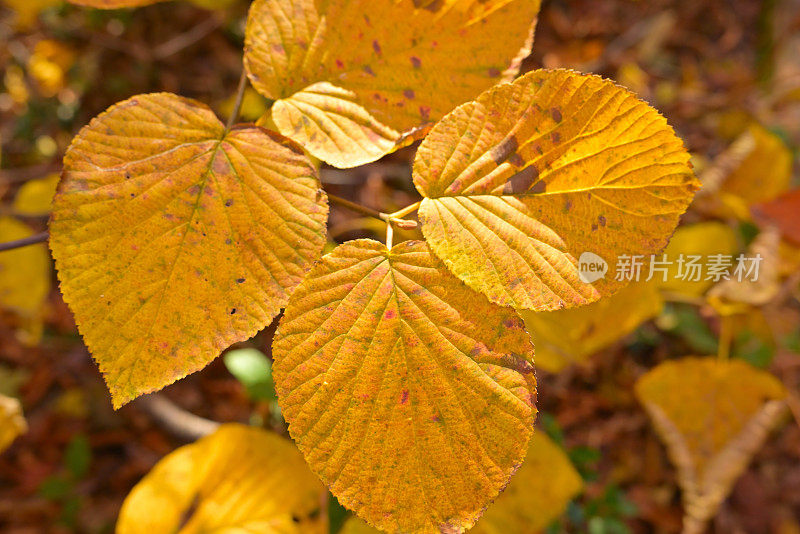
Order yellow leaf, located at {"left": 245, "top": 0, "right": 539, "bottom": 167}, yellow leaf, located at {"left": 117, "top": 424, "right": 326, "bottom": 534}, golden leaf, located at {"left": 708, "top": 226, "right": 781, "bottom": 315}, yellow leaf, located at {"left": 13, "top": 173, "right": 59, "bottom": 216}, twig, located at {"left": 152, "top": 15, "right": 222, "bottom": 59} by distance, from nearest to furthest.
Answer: yellow leaf, located at {"left": 245, "top": 0, "right": 539, "bottom": 167} → yellow leaf, located at {"left": 117, "top": 424, "right": 326, "bottom": 534} → golden leaf, located at {"left": 708, "top": 226, "right": 781, "bottom": 315} → yellow leaf, located at {"left": 13, "top": 173, "right": 59, "bottom": 216} → twig, located at {"left": 152, "top": 15, "right": 222, "bottom": 59}

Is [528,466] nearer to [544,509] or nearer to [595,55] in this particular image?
[544,509]

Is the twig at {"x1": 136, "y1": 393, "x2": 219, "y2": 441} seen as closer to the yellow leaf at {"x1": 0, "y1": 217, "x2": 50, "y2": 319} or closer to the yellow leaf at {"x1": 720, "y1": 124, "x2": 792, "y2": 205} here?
the yellow leaf at {"x1": 0, "y1": 217, "x2": 50, "y2": 319}

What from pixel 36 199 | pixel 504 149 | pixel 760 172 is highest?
pixel 504 149

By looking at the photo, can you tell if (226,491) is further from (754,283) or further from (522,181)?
(754,283)

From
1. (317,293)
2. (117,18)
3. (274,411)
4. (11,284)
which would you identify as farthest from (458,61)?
(117,18)

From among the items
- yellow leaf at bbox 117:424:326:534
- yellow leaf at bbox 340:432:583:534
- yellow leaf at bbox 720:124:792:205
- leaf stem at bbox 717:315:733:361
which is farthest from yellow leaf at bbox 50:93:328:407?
yellow leaf at bbox 720:124:792:205

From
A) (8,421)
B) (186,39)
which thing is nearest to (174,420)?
(8,421)
